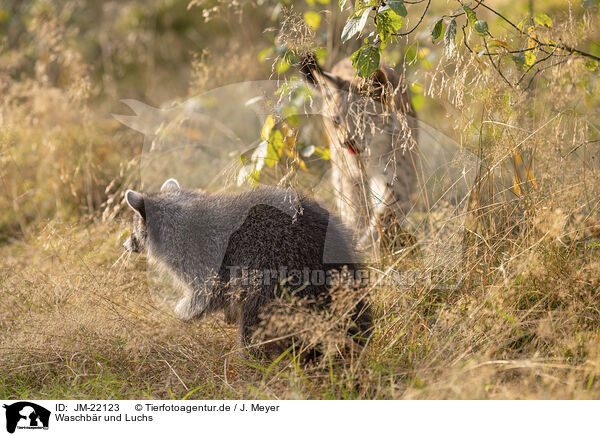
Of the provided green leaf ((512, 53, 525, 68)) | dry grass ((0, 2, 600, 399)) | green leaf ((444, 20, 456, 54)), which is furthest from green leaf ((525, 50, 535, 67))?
green leaf ((444, 20, 456, 54))

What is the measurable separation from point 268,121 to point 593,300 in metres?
2.07

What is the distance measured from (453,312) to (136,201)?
2.06 metres

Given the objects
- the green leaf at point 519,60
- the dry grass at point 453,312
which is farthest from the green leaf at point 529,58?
the dry grass at point 453,312

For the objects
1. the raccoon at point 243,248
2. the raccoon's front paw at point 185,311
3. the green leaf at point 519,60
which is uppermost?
the green leaf at point 519,60

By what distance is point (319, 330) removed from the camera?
248cm

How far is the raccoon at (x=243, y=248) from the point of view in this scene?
9.61 ft

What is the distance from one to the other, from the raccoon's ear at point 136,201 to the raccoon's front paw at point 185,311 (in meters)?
0.66

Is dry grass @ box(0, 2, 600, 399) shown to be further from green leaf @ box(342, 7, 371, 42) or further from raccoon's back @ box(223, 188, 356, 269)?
green leaf @ box(342, 7, 371, 42)

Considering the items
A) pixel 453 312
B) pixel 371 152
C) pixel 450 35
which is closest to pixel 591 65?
pixel 450 35

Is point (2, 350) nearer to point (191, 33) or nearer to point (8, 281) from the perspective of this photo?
point (8, 281)

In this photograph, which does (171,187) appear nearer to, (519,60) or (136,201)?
(136,201)

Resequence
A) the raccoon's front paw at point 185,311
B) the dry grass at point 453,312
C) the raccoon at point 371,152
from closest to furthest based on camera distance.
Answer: the dry grass at point 453,312
the raccoon's front paw at point 185,311
the raccoon at point 371,152

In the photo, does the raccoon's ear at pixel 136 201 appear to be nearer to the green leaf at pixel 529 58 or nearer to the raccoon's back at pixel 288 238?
the raccoon's back at pixel 288 238

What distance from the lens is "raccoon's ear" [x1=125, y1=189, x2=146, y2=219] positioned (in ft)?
11.1
